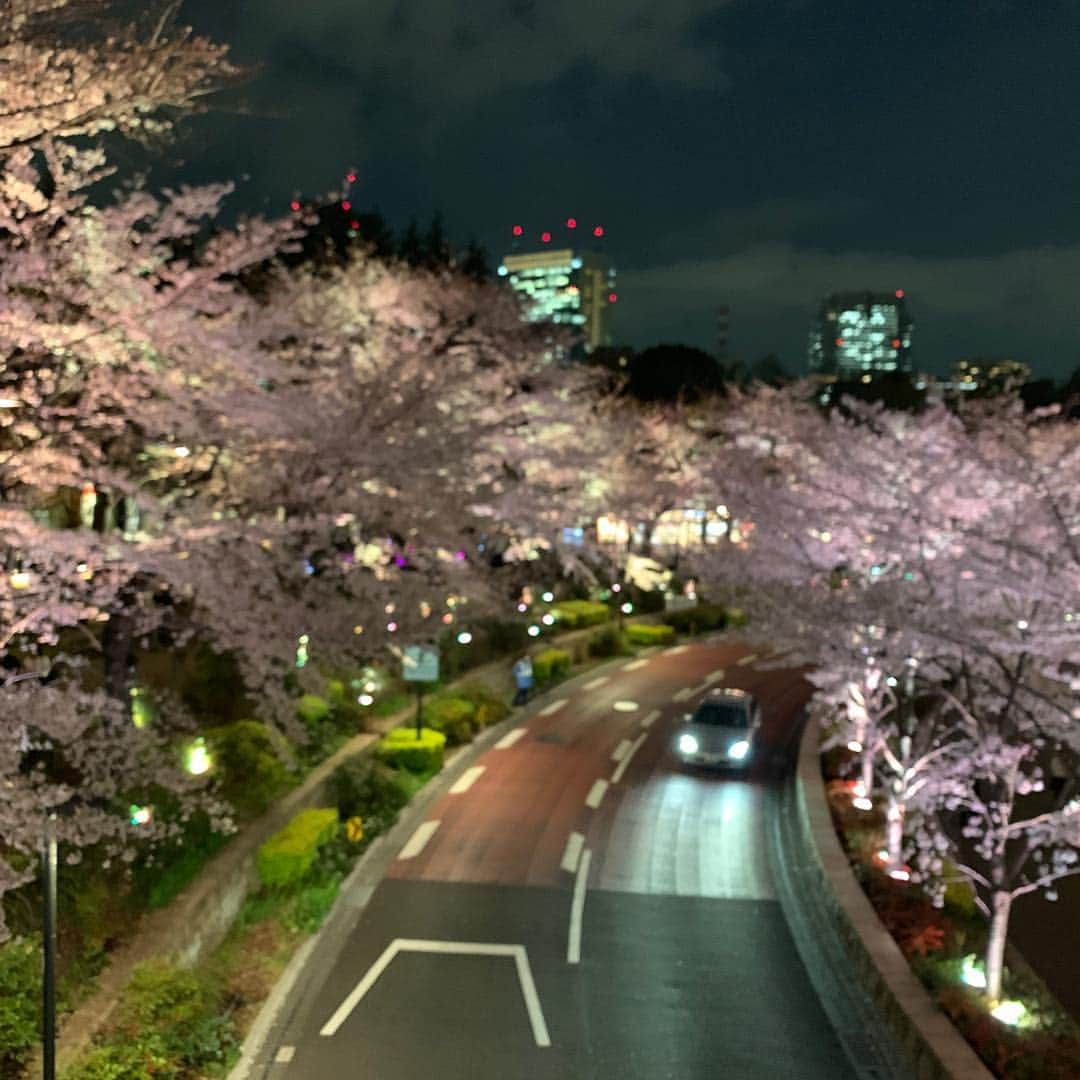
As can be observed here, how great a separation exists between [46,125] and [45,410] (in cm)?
249

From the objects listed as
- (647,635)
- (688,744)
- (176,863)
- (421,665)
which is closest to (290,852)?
(176,863)

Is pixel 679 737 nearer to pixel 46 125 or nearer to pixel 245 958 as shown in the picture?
pixel 245 958

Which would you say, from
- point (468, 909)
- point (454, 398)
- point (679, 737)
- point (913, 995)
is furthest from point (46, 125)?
point (679, 737)

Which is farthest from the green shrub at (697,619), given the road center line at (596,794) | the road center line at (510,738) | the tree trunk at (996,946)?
the tree trunk at (996,946)

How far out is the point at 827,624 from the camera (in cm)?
1229

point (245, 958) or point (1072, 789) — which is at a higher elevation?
point (1072, 789)

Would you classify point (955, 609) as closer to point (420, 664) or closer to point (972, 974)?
point (972, 974)

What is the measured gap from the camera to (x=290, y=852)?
12.0 meters

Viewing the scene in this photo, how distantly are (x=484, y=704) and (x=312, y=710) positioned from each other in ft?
16.6

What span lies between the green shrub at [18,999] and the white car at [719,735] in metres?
13.3

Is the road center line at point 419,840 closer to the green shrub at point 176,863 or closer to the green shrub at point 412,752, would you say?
the green shrub at point 412,752

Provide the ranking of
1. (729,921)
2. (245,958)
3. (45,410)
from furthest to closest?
(729,921), (245,958), (45,410)

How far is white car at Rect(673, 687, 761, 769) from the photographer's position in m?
19.2

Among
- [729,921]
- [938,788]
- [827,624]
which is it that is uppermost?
[827,624]
